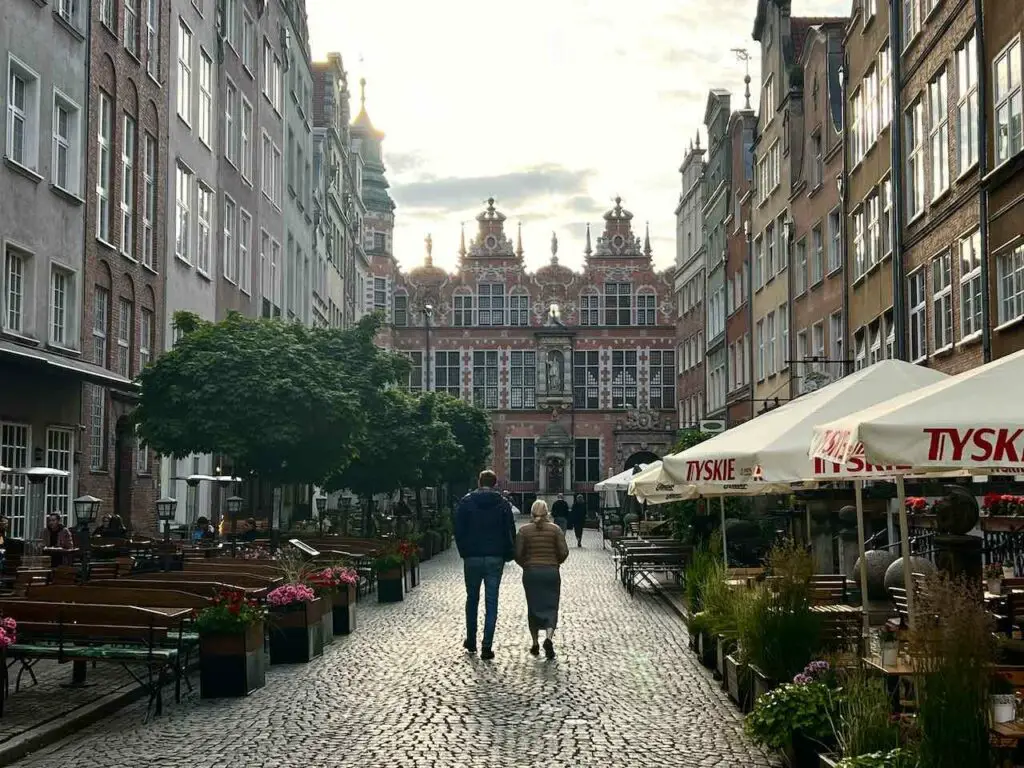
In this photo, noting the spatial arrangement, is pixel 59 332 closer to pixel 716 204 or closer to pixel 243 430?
pixel 243 430

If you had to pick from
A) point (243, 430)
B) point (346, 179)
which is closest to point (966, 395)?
point (243, 430)

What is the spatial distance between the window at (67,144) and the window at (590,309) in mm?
59480

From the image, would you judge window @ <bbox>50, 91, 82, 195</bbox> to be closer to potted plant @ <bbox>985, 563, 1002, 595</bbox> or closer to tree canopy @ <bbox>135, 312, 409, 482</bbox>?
tree canopy @ <bbox>135, 312, 409, 482</bbox>

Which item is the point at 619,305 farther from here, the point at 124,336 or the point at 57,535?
the point at 57,535

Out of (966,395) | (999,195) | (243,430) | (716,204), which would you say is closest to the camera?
(966,395)

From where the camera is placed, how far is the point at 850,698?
7781mm

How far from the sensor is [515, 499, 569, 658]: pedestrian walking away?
51.1 feet

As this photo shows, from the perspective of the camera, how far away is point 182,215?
3462 centimetres

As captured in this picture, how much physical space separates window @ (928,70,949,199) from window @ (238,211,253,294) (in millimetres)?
21247

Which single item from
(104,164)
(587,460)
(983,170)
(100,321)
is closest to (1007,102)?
(983,170)

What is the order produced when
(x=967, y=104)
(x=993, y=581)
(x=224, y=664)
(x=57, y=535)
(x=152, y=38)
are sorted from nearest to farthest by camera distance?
(x=224, y=664)
(x=993, y=581)
(x=57, y=535)
(x=967, y=104)
(x=152, y=38)

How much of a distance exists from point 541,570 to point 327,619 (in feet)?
7.77

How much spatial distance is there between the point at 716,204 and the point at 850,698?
51626 mm

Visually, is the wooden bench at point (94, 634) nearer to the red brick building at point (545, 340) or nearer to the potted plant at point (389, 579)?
the potted plant at point (389, 579)
